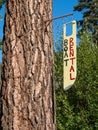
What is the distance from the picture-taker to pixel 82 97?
15492 millimetres

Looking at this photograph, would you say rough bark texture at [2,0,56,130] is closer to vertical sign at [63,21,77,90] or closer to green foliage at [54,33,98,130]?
vertical sign at [63,21,77,90]

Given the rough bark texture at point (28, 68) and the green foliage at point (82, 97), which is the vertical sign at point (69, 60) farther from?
the green foliage at point (82, 97)

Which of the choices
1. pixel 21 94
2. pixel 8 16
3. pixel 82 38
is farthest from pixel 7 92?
pixel 82 38

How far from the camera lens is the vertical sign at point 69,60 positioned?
4.68 m

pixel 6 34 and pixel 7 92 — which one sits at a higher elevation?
pixel 6 34

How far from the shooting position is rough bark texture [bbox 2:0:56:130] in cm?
525

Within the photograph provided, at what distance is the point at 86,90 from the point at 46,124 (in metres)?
10.3

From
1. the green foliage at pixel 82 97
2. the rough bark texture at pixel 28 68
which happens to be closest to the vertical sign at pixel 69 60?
the rough bark texture at pixel 28 68

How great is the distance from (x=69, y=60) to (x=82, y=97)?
1080 centimetres

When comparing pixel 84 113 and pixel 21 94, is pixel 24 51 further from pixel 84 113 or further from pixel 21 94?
pixel 84 113

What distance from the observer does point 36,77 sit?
5305 mm

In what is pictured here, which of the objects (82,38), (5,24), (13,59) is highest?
(82,38)

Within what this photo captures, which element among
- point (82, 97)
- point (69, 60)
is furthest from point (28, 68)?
point (82, 97)

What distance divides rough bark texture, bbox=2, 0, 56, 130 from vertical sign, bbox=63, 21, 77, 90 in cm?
57
